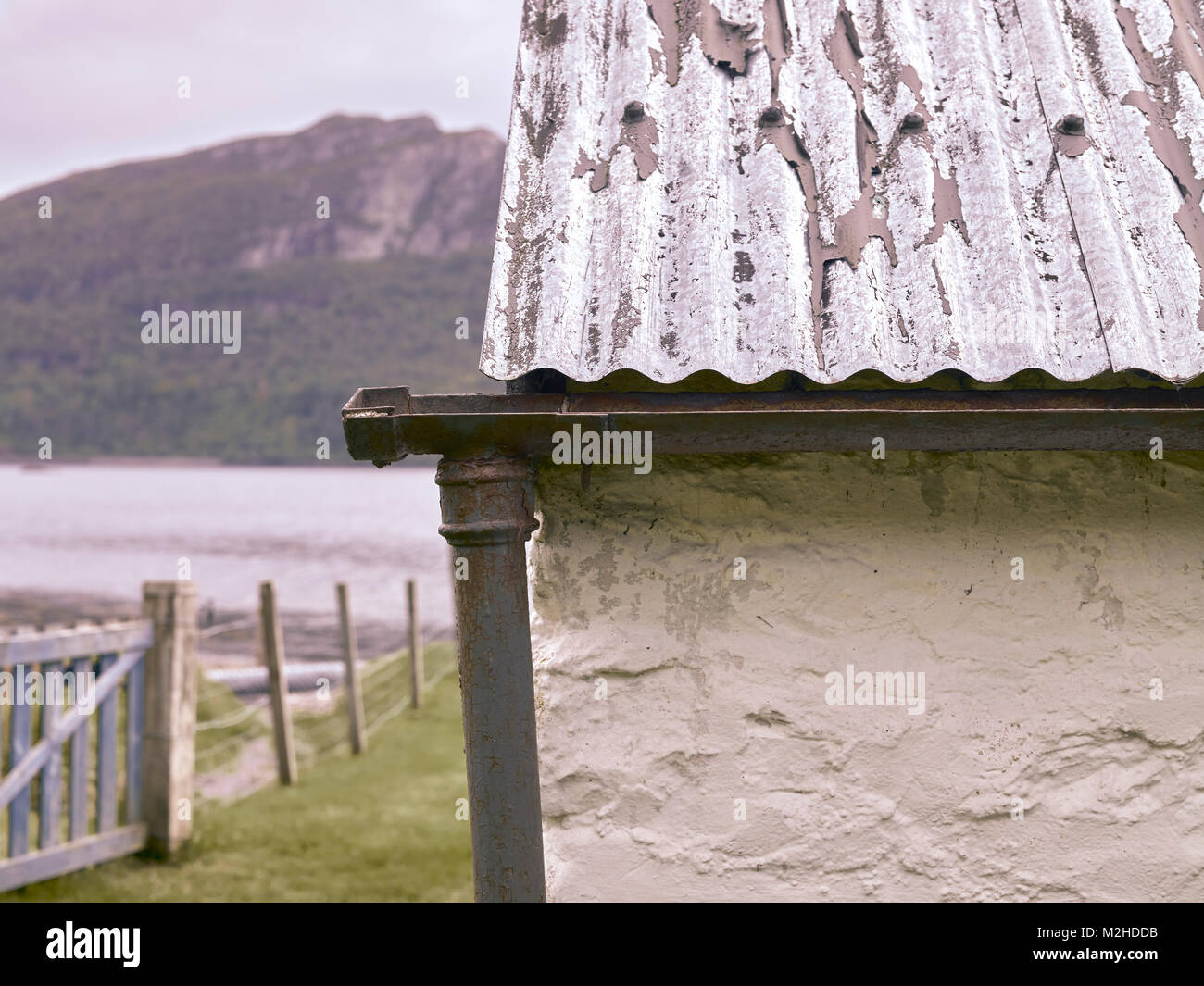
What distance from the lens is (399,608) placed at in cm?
2350

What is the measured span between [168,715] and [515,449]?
171 inches

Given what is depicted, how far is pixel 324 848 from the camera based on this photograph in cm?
594

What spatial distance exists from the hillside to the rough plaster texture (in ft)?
99.6

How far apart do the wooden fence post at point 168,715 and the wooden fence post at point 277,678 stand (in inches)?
55.3

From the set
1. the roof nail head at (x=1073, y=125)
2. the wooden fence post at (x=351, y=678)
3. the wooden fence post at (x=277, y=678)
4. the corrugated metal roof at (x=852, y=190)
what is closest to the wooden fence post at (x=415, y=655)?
the wooden fence post at (x=351, y=678)

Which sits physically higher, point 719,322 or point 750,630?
point 719,322

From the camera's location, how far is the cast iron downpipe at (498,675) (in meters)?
1.90

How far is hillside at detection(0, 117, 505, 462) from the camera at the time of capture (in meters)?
49.2

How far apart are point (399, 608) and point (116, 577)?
552 inches
